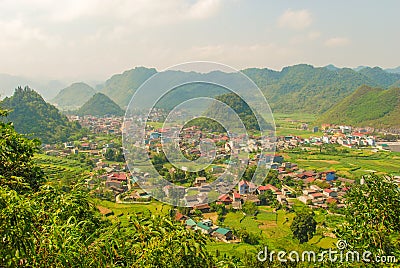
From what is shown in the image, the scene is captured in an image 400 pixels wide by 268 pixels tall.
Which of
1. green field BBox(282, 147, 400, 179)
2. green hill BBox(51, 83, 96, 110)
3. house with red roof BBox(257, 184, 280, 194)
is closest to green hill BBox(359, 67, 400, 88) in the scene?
green field BBox(282, 147, 400, 179)

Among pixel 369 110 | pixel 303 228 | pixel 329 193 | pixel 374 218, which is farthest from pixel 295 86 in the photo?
pixel 374 218

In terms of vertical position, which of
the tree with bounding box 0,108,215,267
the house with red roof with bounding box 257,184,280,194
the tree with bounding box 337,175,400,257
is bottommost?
the house with red roof with bounding box 257,184,280,194

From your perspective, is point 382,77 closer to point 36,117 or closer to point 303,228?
point 36,117

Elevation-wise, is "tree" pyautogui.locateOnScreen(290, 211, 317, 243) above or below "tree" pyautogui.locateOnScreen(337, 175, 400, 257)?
below

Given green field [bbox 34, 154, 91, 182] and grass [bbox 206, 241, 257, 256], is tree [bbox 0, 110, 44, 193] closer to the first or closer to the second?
grass [bbox 206, 241, 257, 256]

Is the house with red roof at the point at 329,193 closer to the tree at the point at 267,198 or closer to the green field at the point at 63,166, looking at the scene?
the tree at the point at 267,198

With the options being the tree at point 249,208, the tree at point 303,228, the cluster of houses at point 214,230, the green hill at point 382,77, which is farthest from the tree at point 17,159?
the green hill at point 382,77
